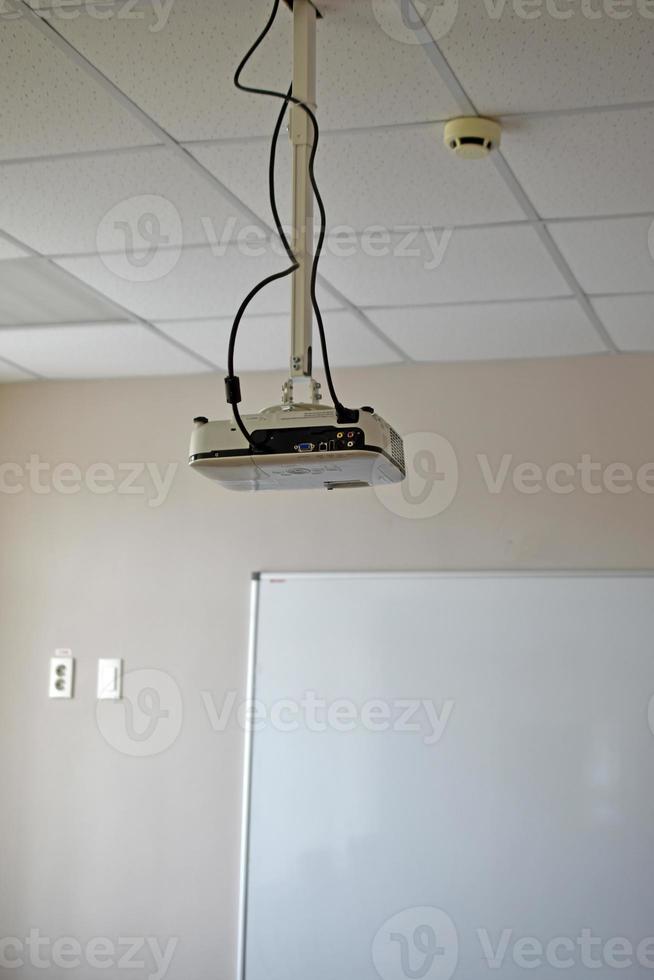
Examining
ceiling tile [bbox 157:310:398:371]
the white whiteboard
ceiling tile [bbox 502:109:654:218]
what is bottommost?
the white whiteboard

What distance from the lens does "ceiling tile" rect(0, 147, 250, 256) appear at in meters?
2.38

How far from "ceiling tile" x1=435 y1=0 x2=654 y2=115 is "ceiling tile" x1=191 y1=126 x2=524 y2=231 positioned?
0.68 feet

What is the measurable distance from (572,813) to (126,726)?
4.86 ft

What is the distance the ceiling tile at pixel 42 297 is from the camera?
3006 millimetres

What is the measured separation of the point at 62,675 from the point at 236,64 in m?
2.54

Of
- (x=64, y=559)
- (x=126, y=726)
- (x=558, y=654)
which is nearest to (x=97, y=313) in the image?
(x=64, y=559)

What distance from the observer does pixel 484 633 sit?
11.7 ft

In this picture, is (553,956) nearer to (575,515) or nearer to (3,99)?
(575,515)

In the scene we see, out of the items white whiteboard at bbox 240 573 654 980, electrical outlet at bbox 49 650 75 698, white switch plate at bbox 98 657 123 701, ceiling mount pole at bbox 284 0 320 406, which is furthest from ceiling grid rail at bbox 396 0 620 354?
electrical outlet at bbox 49 650 75 698

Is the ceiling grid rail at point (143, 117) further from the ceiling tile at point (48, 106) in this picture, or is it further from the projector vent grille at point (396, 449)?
the projector vent grille at point (396, 449)

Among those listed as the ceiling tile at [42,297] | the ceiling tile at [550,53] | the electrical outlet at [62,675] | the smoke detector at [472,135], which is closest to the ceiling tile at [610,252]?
the smoke detector at [472,135]

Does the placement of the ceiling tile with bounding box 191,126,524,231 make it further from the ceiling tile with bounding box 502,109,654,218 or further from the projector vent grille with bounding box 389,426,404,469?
the projector vent grille with bounding box 389,426,404,469

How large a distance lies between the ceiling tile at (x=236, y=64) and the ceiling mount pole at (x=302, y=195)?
36mm

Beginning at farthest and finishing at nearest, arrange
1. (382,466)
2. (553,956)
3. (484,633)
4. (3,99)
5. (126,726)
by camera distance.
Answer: (126,726), (484,633), (553,956), (3,99), (382,466)
